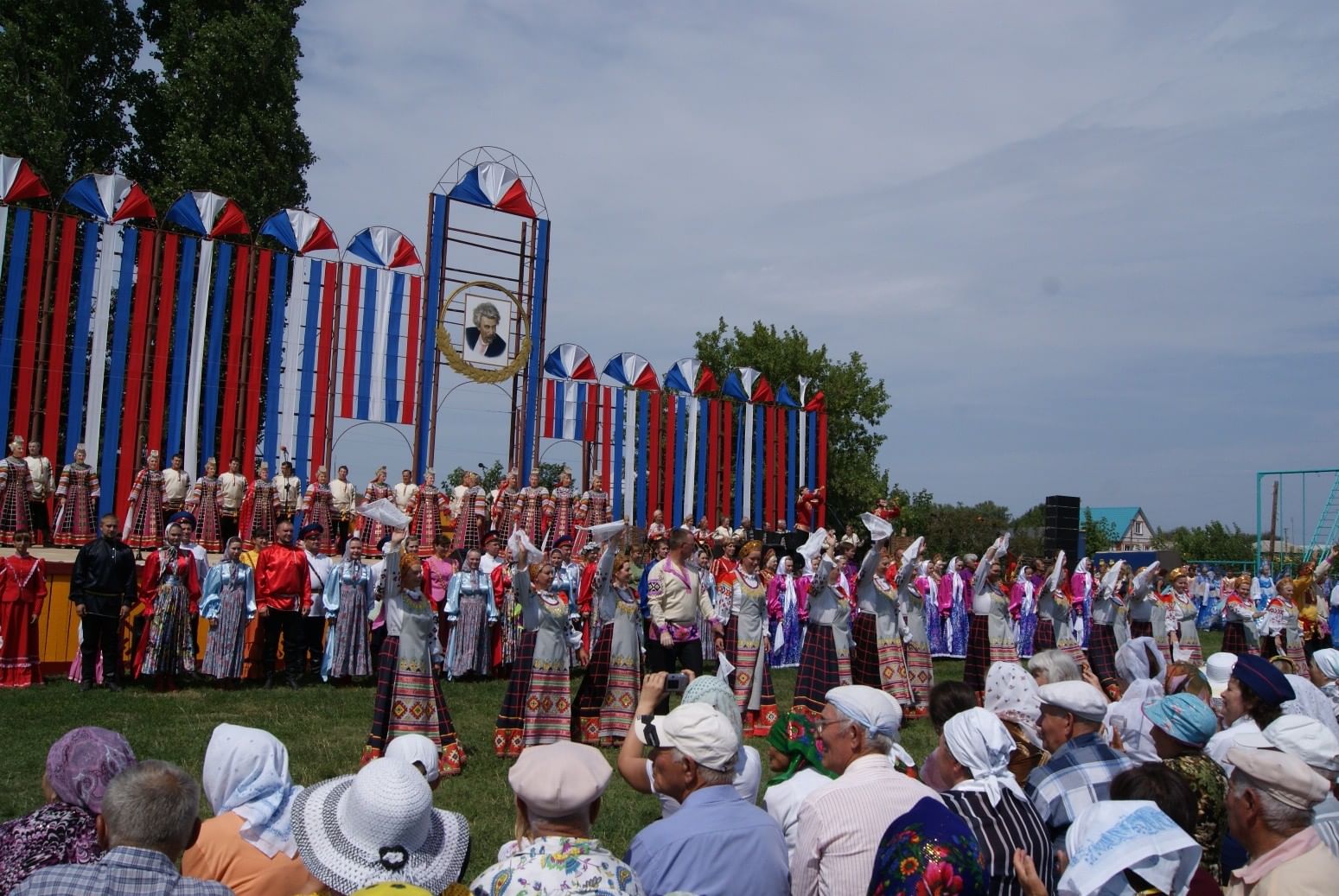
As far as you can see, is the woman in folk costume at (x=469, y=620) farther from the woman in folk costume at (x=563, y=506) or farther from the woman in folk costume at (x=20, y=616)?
the woman in folk costume at (x=563, y=506)

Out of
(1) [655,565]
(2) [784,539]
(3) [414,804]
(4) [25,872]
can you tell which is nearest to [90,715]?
(1) [655,565]

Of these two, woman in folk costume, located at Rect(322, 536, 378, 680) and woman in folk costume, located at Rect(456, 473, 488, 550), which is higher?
woman in folk costume, located at Rect(456, 473, 488, 550)

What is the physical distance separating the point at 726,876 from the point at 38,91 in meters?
24.8

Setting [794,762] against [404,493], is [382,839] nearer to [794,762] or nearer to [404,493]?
A: [794,762]

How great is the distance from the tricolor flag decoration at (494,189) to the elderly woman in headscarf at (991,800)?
18.9 meters

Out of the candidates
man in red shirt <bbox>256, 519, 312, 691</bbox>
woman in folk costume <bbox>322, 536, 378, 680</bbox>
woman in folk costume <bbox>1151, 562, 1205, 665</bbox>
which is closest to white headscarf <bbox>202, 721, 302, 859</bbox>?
man in red shirt <bbox>256, 519, 312, 691</bbox>

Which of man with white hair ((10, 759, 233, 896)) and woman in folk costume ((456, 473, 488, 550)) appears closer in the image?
man with white hair ((10, 759, 233, 896))

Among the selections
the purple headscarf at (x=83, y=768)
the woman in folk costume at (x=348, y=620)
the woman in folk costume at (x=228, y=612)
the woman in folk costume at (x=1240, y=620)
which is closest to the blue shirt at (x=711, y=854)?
the purple headscarf at (x=83, y=768)

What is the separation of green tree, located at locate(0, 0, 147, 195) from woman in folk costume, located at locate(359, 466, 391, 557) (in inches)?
405

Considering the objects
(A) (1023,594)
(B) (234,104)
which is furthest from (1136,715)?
(B) (234,104)

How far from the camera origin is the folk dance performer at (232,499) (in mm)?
16938

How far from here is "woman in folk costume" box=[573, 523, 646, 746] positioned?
28.5ft

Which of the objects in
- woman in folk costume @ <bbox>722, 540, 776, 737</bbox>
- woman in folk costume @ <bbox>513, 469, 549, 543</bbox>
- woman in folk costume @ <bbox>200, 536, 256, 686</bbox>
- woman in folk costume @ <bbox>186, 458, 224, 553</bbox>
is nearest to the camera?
woman in folk costume @ <bbox>722, 540, 776, 737</bbox>

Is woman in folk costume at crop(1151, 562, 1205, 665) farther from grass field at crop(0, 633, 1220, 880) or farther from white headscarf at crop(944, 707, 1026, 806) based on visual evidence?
white headscarf at crop(944, 707, 1026, 806)
